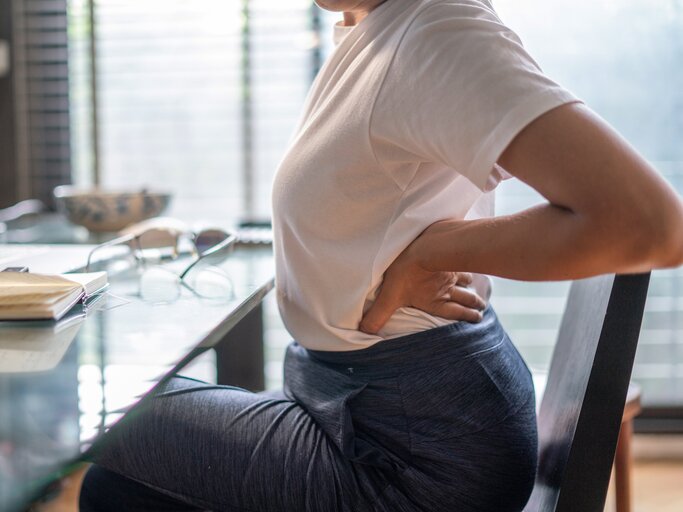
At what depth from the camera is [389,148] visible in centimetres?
76

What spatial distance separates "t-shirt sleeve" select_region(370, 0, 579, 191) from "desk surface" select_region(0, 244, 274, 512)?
0.28 meters

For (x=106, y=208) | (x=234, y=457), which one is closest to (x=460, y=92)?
(x=234, y=457)

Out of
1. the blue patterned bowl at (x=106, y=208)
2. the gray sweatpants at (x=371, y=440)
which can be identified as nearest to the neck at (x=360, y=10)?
the gray sweatpants at (x=371, y=440)

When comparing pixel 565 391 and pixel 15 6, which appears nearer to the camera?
pixel 565 391

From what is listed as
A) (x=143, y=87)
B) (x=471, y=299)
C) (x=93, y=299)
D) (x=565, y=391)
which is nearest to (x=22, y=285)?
(x=93, y=299)

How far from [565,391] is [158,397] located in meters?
0.47

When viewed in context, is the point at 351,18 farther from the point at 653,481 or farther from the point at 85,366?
the point at 653,481

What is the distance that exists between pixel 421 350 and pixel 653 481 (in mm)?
1405

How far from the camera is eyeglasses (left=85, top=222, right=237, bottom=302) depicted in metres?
1.02

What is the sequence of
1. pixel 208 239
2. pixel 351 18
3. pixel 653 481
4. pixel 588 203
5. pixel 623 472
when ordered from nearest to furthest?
pixel 588 203 < pixel 351 18 < pixel 208 239 < pixel 623 472 < pixel 653 481

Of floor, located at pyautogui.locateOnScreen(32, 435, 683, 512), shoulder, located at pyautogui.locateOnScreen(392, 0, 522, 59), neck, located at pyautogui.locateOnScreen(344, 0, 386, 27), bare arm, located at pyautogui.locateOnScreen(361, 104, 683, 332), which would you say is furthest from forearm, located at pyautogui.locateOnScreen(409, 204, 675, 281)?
floor, located at pyautogui.locateOnScreen(32, 435, 683, 512)

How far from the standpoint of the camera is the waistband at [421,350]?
0.81 metres

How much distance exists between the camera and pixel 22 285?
2.65 ft

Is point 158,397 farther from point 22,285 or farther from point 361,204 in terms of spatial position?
point 361,204
